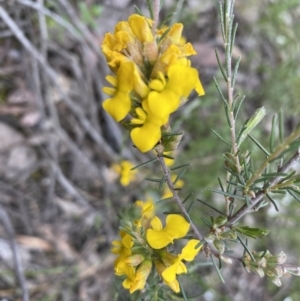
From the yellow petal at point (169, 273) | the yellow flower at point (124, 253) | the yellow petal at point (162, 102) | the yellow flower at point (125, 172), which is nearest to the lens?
the yellow petal at point (162, 102)

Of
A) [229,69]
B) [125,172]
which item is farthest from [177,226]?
[125,172]

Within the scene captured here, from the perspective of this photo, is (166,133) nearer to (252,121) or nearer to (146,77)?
(146,77)

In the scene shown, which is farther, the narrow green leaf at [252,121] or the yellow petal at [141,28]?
the narrow green leaf at [252,121]

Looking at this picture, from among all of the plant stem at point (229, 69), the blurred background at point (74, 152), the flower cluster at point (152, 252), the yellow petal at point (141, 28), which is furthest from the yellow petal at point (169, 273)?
the blurred background at point (74, 152)

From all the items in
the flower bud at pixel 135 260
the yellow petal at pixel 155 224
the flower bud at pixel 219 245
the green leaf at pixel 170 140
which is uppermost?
the green leaf at pixel 170 140

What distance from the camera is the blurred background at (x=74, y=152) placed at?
3.02 m

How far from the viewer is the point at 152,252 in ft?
4.59

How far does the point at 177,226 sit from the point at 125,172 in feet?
5.23

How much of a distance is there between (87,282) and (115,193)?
2.38 ft

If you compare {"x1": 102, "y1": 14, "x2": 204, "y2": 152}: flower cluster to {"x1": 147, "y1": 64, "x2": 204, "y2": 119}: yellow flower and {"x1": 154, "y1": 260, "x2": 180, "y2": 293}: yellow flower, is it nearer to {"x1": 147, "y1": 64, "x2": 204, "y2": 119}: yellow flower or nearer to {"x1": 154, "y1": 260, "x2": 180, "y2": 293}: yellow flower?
{"x1": 147, "y1": 64, "x2": 204, "y2": 119}: yellow flower

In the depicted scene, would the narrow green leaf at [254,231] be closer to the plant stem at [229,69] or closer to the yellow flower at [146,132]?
the plant stem at [229,69]

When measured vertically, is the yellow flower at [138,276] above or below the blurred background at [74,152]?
above

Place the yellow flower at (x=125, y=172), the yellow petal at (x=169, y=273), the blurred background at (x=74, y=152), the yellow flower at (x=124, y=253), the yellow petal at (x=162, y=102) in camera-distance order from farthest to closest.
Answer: the blurred background at (x=74, y=152) < the yellow flower at (x=125, y=172) < the yellow flower at (x=124, y=253) < the yellow petal at (x=169, y=273) < the yellow petal at (x=162, y=102)

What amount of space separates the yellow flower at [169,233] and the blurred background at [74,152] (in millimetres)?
1644
